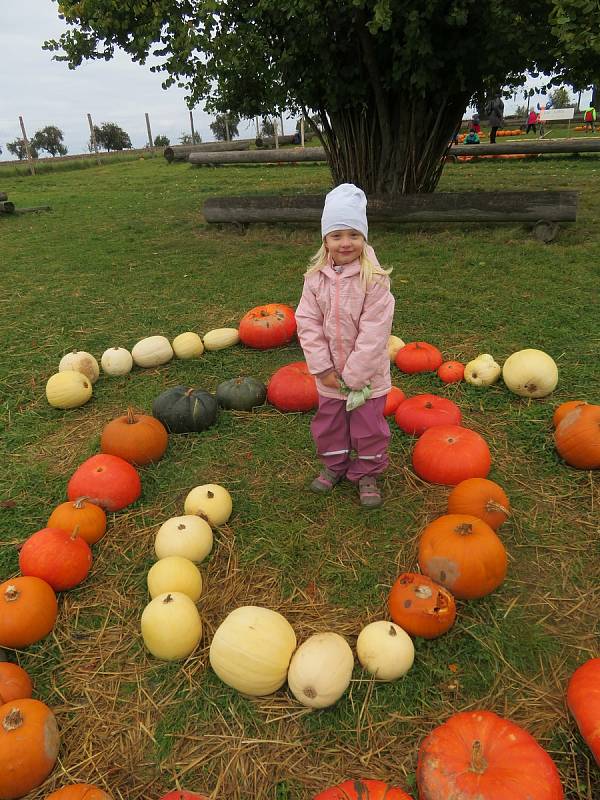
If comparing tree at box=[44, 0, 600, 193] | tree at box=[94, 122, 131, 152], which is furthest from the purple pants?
tree at box=[94, 122, 131, 152]

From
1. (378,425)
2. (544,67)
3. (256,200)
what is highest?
(544,67)

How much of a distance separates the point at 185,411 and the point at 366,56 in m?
7.44

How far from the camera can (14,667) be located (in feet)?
8.14

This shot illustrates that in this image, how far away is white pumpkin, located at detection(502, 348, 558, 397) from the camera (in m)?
4.42

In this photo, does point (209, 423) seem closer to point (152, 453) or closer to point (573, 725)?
point (152, 453)

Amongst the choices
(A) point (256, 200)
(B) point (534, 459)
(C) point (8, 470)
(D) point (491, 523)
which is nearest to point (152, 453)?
(C) point (8, 470)

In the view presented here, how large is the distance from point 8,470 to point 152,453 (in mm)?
1111

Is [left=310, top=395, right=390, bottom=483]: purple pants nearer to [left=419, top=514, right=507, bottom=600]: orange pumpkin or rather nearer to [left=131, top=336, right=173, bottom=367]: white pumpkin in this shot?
[left=419, top=514, right=507, bottom=600]: orange pumpkin

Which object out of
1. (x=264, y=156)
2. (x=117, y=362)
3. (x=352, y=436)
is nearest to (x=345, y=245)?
(x=352, y=436)

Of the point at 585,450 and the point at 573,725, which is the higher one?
the point at 585,450

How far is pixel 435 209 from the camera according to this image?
30.9 feet

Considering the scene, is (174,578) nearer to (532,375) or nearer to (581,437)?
(581,437)

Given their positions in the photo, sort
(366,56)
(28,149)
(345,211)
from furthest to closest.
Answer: (28,149) < (366,56) < (345,211)

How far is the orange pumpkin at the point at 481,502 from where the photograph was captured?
3.13m
